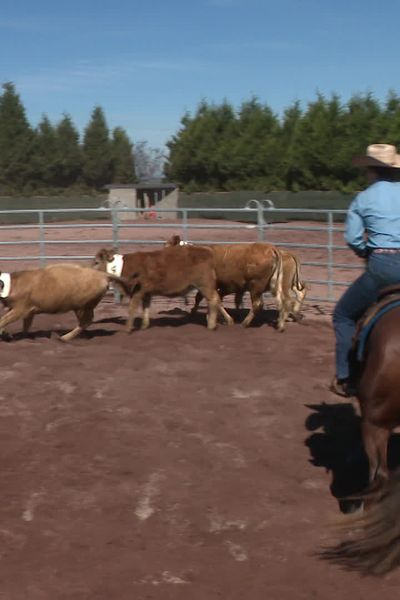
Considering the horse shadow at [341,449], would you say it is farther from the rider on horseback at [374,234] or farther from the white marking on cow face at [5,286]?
the white marking on cow face at [5,286]

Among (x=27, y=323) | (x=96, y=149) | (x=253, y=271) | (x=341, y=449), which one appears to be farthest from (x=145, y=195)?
(x=341, y=449)

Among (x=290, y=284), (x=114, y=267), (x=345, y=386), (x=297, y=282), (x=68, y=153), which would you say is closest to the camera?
(x=345, y=386)

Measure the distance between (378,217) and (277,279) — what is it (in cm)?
522

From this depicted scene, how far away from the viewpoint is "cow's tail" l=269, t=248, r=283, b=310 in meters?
9.55

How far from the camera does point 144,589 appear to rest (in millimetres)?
3717

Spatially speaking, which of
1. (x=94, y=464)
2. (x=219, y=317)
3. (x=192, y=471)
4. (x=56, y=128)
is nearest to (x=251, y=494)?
(x=192, y=471)

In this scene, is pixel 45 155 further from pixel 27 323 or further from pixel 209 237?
pixel 27 323

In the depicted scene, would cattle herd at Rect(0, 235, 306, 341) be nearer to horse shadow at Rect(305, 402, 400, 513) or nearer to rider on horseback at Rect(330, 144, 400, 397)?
horse shadow at Rect(305, 402, 400, 513)

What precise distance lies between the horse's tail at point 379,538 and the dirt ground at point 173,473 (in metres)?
0.07

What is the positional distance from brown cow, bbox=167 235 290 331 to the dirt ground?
3.97 feet

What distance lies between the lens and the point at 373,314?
167 inches

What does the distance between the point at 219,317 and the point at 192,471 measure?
16.5 feet

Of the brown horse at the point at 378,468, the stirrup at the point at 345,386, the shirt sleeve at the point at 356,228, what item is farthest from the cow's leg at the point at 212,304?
the brown horse at the point at 378,468

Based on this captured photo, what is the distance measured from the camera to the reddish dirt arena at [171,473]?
384cm
